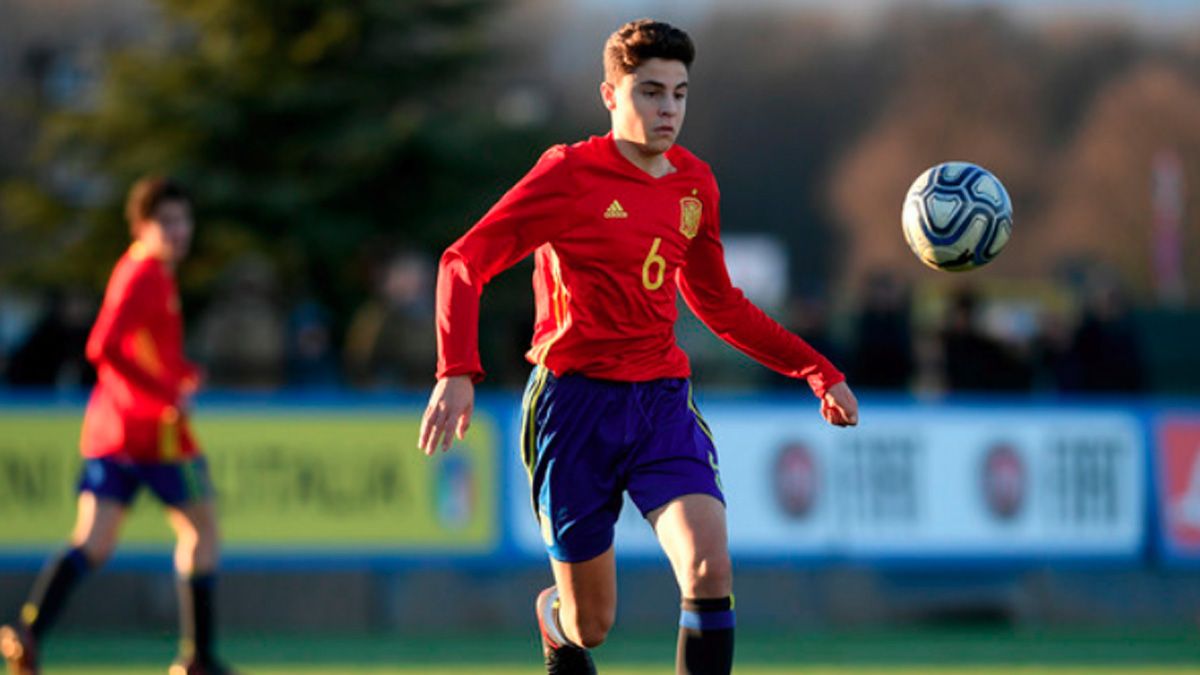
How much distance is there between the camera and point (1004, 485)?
43.2 feet

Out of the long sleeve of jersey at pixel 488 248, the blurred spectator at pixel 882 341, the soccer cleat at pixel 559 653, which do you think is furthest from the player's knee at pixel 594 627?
the blurred spectator at pixel 882 341

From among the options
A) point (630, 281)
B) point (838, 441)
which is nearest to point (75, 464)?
point (838, 441)

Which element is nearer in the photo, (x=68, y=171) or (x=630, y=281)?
(x=630, y=281)

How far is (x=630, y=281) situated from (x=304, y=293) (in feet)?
57.8

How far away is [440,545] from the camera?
13.0 meters

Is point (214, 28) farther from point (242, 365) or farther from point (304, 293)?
point (242, 365)

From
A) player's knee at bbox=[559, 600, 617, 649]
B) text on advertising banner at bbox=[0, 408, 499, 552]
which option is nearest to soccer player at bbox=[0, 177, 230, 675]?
text on advertising banner at bbox=[0, 408, 499, 552]

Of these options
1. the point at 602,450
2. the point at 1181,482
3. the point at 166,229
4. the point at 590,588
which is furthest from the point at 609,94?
the point at 1181,482

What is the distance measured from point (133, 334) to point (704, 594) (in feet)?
14.4

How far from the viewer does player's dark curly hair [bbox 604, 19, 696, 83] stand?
6.43 m

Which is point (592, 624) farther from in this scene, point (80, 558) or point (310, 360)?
point (310, 360)

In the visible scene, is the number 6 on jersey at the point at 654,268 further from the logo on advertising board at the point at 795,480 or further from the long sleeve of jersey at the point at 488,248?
the logo on advertising board at the point at 795,480

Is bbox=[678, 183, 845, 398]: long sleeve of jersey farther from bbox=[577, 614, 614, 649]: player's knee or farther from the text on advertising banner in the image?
the text on advertising banner

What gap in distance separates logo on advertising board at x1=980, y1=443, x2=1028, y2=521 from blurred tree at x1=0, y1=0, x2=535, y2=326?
13058mm
